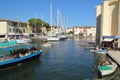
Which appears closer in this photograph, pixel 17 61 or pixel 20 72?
pixel 20 72

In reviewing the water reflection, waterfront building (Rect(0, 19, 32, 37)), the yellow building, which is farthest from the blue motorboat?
waterfront building (Rect(0, 19, 32, 37))

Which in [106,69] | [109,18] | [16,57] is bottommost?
[106,69]

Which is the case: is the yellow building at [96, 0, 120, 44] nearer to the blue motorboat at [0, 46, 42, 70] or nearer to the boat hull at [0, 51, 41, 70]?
the blue motorboat at [0, 46, 42, 70]

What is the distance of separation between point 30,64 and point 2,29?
6276 centimetres

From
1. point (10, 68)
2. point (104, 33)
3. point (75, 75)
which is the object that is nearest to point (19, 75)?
point (10, 68)

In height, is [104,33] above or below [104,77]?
above

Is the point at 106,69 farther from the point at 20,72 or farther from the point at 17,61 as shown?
the point at 17,61

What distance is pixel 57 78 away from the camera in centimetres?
2242

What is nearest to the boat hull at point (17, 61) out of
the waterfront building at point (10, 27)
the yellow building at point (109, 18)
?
the yellow building at point (109, 18)

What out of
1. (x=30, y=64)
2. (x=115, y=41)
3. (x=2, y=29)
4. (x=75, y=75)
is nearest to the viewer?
(x=75, y=75)

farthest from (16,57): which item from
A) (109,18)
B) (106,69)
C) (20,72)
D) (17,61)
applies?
(109,18)

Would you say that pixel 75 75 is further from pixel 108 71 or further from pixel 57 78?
pixel 108 71

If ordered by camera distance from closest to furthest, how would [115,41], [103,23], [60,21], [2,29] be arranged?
[115,41]
[103,23]
[2,29]
[60,21]

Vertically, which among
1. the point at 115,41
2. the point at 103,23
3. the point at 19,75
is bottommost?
the point at 19,75
